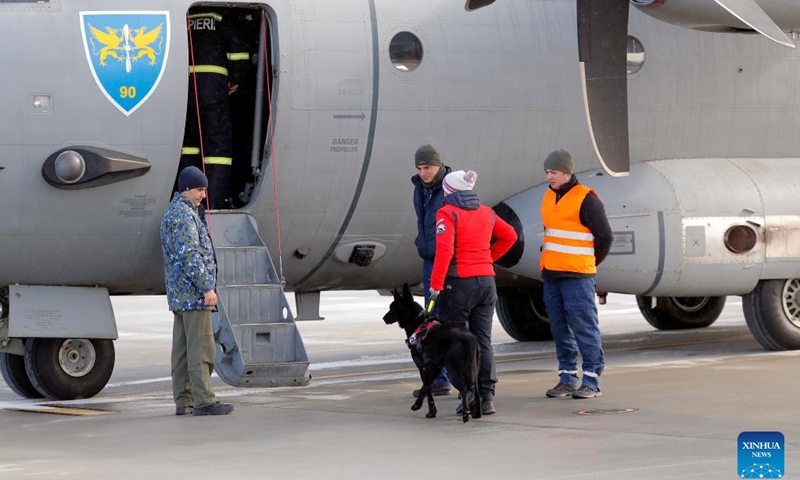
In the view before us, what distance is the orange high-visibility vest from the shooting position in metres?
11.0

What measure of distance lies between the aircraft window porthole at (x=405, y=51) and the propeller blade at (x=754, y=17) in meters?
2.80

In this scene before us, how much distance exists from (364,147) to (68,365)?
3.28m

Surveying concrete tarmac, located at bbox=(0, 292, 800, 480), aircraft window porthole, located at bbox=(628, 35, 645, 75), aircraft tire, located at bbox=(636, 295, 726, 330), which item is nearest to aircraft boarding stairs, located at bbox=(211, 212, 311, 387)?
concrete tarmac, located at bbox=(0, 292, 800, 480)

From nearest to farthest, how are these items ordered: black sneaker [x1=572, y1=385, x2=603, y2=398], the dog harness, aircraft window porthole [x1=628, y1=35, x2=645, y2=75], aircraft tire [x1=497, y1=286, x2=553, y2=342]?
the dog harness, black sneaker [x1=572, y1=385, x2=603, y2=398], aircraft window porthole [x1=628, y1=35, x2=645, y2=75], aircraft tire [x1=497, y1=286, x2=553, y2=342]

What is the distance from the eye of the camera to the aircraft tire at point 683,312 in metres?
17.9

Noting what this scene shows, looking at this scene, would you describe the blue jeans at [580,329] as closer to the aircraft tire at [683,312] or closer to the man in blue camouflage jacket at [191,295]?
the man in blue camouflage jacket at [191,295]

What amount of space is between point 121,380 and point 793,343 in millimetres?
6907

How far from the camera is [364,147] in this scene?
41.1 ft

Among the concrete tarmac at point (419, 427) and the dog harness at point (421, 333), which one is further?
the dog harness at point (421, 333)

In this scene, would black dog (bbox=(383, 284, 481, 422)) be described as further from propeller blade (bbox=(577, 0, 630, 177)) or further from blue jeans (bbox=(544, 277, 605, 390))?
propeller blade (bbox=(577, 0, 630, 177))

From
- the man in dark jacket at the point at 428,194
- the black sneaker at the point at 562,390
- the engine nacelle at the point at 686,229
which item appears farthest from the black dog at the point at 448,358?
the engine nacelle at the point at 686,229

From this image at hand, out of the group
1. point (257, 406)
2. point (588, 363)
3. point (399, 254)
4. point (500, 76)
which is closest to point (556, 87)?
point (500, 76)

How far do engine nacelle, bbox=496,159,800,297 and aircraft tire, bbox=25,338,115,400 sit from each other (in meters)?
4.02

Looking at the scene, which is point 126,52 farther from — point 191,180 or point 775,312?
point 775,312
